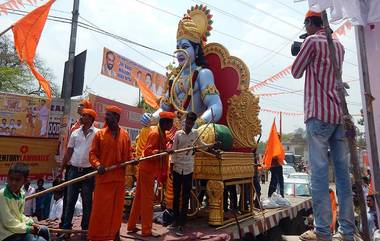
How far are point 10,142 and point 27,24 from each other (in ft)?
20.7

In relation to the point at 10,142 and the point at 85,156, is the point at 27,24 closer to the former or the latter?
the point at 85,156

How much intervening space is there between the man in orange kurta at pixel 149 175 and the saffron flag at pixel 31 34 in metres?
2.05

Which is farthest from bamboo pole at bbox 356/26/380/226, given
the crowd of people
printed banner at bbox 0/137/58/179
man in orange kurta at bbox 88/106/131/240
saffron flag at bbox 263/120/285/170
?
printed banner at bbox 0/137/58/179

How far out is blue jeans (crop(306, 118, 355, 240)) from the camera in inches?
106

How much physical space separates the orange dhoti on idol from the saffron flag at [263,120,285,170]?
4.57 metres

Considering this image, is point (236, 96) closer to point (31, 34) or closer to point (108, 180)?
point (108, 180)

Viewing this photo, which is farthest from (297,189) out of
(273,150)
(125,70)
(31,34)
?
(31,34)

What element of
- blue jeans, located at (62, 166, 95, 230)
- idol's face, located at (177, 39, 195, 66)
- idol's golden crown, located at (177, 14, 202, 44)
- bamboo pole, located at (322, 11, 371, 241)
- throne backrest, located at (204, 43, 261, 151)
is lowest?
blue jeans, located at (62, 166, 95, 230)

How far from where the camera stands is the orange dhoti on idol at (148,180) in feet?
13.4

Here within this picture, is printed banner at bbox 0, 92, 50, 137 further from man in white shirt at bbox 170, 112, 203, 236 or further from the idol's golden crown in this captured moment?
man in white shirt at bbox 170, 112, 203, 236

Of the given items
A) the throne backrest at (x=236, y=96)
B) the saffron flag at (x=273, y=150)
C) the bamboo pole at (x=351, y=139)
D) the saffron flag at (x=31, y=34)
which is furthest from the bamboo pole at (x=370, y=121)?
the saffron flag at (x=273, y=150)

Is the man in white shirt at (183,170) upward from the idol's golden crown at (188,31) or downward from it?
downward

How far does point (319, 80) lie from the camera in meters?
2.92

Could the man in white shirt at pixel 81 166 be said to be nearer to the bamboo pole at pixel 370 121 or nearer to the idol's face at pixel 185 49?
the idol's face at pixel 185 49
